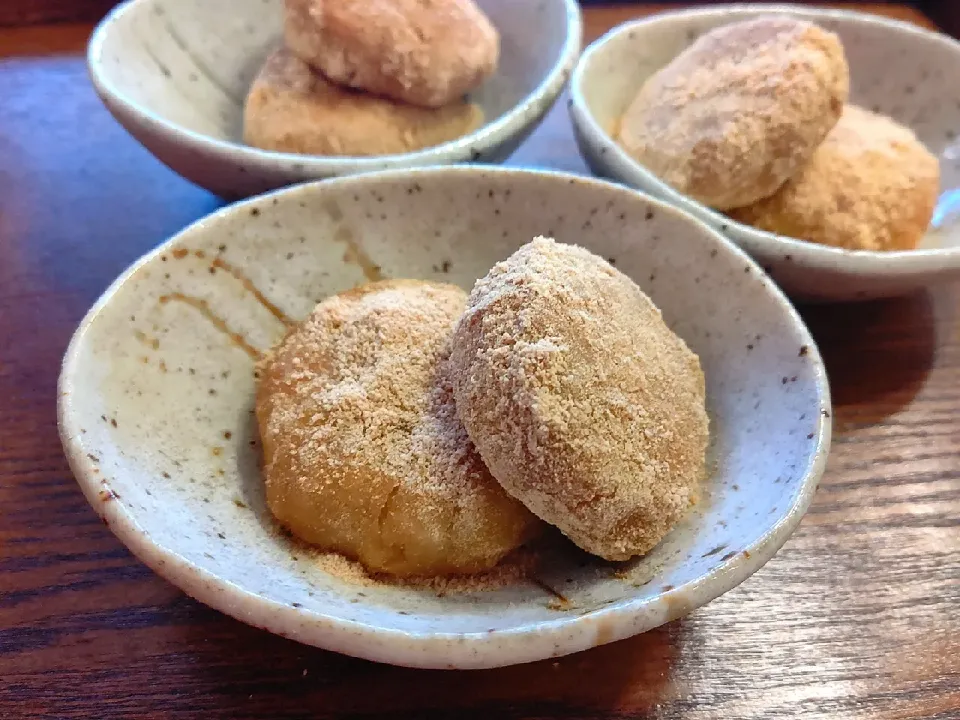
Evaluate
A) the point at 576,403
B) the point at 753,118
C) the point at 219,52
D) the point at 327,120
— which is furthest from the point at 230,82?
the point at 576,403

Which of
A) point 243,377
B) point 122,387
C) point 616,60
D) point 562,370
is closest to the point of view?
point 562,370

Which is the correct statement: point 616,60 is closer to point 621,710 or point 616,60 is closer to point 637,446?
point 637,446

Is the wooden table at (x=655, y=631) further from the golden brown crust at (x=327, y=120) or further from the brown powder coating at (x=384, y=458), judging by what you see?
the golden brown crust at (x=327, y=120)

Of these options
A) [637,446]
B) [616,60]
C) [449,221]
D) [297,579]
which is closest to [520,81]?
[616,60]

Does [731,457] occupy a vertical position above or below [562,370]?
below

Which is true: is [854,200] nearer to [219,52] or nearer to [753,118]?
[753,118]

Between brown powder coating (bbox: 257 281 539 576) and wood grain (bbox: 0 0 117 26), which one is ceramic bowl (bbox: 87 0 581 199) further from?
wood grain (bbox: 0 0 117 26)
